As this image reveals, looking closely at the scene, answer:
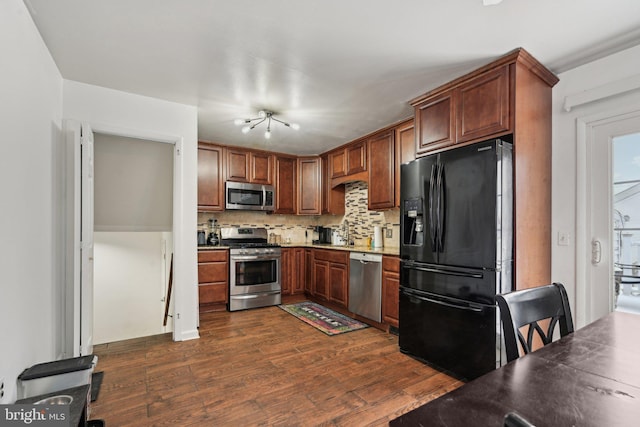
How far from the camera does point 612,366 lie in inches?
39.8

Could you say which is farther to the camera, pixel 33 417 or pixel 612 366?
pixel 33 417

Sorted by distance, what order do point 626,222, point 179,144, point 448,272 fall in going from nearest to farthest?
point 626,222, point 448,272, point 179,144

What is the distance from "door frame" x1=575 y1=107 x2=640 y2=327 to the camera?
7.81 feet

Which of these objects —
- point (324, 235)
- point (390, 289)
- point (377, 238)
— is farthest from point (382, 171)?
point (324, 235)

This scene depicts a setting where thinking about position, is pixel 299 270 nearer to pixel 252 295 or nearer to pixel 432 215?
pixel 252 295

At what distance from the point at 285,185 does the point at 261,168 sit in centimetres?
50

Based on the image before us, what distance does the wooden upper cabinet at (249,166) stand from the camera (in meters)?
4.73

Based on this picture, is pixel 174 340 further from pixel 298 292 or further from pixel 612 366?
pixel 612 366

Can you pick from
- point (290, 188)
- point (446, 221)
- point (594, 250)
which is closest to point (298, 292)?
point (290, 188)

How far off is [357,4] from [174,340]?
10.9ft

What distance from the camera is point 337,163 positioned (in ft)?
16.2

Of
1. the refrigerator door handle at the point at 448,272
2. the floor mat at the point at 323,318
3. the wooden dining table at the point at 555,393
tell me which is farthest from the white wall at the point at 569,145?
the floor mat at the point at 323,318

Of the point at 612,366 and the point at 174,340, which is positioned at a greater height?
the point at 612,366

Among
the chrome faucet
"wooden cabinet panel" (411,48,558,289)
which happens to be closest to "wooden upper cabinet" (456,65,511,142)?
"wooden cabinet panel" (411,48,558,289)
